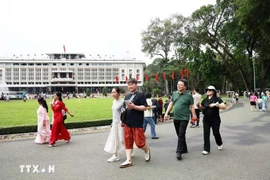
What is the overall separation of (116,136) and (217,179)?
2201 mm

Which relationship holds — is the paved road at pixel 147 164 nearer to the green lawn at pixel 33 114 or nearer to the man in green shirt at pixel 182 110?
the man in green shirt at pixel 182 110

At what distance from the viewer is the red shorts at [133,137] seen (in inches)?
192

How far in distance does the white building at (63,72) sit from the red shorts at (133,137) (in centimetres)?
8451

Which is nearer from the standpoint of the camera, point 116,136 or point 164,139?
point 116,136

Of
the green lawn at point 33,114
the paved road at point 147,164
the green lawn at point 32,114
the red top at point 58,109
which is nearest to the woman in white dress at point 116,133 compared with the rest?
the paved road at point 147,164

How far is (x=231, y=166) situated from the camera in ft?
15.7

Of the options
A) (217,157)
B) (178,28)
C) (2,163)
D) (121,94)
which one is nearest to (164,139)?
(217,157)

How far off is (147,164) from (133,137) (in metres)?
0.64

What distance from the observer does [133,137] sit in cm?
497

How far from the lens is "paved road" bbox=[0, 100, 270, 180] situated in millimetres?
4395

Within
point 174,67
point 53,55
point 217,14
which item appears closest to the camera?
point 217,14

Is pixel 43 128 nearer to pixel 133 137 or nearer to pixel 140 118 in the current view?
pixel 133 137

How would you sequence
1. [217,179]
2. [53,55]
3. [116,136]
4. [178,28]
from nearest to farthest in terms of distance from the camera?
[217,179] → [116,136] → [178,28] → [53,55]

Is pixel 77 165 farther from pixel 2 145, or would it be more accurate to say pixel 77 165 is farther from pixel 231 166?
pixel 2 145
